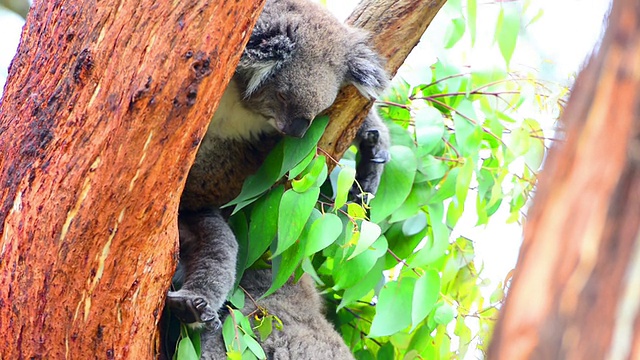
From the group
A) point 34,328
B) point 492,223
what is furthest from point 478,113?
point 34,328

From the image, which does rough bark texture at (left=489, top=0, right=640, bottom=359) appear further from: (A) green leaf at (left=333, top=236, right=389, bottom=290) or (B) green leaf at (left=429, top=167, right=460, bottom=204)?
(B) green leaf at (left=429, top=167, right=460, bottom=204)

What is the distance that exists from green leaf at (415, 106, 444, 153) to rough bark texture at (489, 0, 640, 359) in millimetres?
1970

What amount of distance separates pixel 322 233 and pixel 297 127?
485 millimetres

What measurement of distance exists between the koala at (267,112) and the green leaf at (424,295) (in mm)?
571

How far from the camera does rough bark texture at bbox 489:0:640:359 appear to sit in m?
0.63

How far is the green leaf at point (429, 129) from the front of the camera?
8.69 feet

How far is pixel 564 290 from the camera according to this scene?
65cm

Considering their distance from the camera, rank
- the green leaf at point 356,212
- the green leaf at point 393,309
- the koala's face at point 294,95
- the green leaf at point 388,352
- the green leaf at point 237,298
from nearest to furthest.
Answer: the green leaf at point 356,212 → the green leaf at point 393,309 → the green leaf at point 237,298 → the koala's face at point 294,95 → the green leaf at point 388,352

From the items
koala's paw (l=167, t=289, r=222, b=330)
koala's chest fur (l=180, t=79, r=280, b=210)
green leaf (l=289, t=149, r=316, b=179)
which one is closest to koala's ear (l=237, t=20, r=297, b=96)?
koala's chest fur (l=180, t=79, r=280, b=210)

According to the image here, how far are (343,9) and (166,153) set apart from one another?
2.51 m

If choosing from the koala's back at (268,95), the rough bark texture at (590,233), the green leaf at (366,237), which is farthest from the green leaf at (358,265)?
the rough bark texture at (590,233)

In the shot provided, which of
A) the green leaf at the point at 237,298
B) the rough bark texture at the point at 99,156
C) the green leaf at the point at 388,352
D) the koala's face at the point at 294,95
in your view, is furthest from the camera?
the green leaf at the point at 388,352

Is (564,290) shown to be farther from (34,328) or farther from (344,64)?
(344,64)

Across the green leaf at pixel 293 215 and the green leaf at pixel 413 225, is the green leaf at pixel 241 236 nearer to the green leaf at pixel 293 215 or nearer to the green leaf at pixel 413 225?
the green leaf at pixel 293 215
